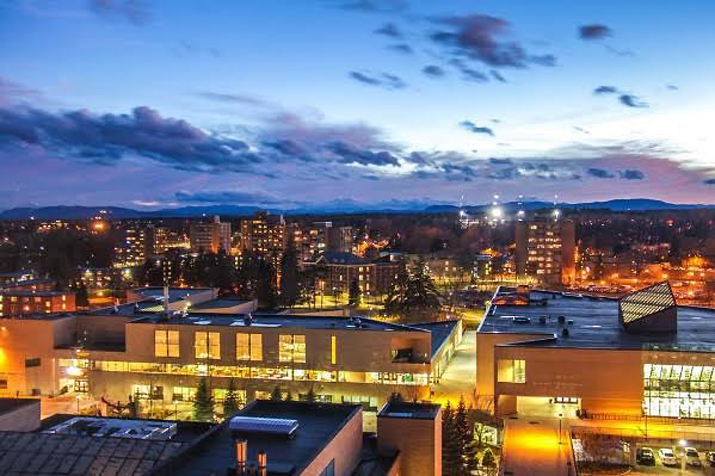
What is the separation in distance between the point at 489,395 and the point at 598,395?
227 inches

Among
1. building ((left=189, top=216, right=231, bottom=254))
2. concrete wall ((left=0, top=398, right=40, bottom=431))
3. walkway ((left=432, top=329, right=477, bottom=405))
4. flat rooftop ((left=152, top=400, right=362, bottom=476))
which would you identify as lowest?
walkway ((left=432, top=329, right=477, bottom=405))

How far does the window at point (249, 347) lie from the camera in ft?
114

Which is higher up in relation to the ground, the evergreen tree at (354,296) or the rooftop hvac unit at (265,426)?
the rooftop hvac unit at (265,426)

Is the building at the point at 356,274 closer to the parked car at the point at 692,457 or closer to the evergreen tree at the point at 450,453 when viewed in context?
the parked car at the point at 692,457

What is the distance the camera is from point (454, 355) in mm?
44094

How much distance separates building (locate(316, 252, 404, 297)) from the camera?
259 ft

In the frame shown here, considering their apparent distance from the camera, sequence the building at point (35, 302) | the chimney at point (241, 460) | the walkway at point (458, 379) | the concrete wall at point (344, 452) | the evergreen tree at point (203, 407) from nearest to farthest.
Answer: the chimney at point (241, 460)
the concrete wall at point (344, 452)
the evergreen tree at point (203, 407)
the walkway at point (458, 379)
the building at point (35, 302)

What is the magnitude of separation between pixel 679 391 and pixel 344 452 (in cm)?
1675

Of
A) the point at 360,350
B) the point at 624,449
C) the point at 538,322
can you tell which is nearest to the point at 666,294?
the point at 538,322

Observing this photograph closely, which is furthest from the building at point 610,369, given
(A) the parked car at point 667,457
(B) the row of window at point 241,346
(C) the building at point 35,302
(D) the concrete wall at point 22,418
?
(C) the building at point 35,302

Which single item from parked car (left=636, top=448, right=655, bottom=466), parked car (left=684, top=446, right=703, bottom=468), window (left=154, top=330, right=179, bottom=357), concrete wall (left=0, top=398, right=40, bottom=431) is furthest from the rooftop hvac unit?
window (left=154, top=330, right=179, bottom=357)

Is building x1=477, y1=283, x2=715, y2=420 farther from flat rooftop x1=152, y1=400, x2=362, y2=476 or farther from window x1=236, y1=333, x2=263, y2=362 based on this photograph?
flat rooftop x1=152, y1=400, x2=362, y2=476

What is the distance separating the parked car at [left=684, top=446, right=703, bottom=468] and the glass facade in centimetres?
316

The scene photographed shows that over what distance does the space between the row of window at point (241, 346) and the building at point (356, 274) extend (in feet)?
142
